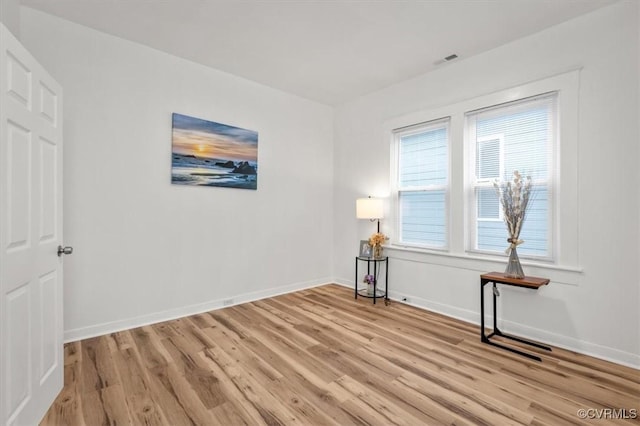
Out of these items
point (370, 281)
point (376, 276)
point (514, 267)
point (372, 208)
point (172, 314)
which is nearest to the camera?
point (514, 267)

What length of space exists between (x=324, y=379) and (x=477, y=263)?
83.4 inches

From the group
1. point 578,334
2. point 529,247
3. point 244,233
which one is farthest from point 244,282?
point 578,334

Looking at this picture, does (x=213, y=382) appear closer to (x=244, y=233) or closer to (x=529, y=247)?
(x=244, y=233)

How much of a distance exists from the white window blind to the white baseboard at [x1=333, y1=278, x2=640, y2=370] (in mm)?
720

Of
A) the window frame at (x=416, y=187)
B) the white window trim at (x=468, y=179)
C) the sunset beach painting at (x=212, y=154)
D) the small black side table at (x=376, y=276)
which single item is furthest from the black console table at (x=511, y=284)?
the sunset beach painting at (x=212, y=154)

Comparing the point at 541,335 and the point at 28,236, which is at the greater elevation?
the point at 28,236

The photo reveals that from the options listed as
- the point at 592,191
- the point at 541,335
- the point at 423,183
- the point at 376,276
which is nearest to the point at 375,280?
the point at 376,276

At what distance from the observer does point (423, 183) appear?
391cm

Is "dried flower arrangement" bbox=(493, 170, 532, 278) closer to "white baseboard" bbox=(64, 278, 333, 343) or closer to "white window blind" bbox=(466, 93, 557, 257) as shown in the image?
"white window blind" bbox=(466, 93, 557, 257)

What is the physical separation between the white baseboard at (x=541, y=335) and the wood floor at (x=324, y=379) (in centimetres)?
10

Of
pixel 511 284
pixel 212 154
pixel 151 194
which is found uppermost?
pixel 212 154

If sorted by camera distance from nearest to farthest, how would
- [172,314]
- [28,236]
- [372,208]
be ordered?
1. [28,236]
2. [172,314]
3. [372,208]

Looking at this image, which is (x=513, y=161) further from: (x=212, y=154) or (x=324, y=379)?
(x=212, y=154)

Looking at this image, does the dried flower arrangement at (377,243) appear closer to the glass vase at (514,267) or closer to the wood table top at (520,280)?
the wood table top at (520,280)
